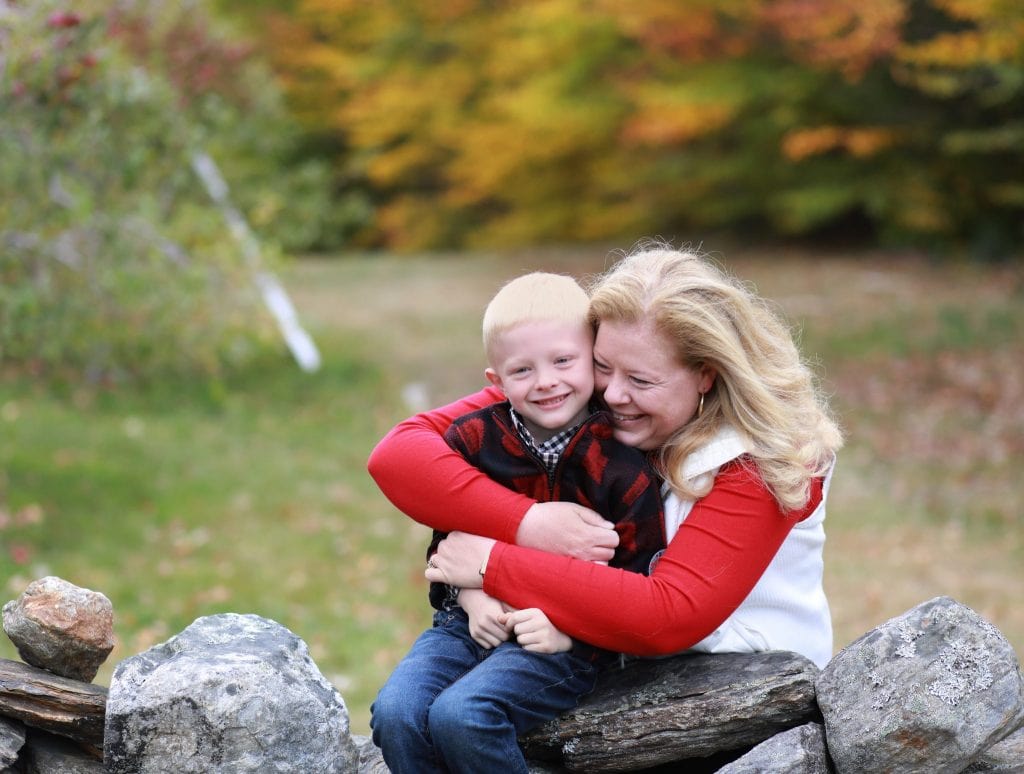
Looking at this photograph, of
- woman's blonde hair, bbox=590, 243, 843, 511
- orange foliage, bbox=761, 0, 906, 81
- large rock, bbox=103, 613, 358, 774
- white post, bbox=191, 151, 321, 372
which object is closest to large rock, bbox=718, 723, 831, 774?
woman's blonde hair, bbox=590, 243, 843, 511

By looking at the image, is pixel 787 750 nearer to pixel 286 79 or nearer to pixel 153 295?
pixel 153 295

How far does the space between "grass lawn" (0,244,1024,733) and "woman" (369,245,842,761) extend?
2469 millimetres

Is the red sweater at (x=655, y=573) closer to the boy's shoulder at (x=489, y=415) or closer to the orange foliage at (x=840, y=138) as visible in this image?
the boy's shoulder at (x=489, y=415)

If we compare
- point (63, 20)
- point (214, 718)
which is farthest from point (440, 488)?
point (63, 20)

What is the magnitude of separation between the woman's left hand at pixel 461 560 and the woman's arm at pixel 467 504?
1.3 inches

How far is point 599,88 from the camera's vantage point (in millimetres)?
17875

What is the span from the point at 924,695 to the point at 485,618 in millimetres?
936

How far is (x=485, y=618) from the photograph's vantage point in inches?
104

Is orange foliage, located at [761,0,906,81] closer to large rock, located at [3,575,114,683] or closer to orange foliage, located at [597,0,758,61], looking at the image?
orange foliage, located at [597,0,758,61]

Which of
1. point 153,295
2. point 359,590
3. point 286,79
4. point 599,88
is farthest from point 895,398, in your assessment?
point 286,79

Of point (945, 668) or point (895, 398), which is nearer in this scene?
point (945, 668)

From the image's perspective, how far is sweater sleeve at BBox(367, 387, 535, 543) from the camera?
266 centimetres

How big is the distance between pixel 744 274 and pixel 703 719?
44.5ft

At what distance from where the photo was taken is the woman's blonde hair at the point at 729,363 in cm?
263
